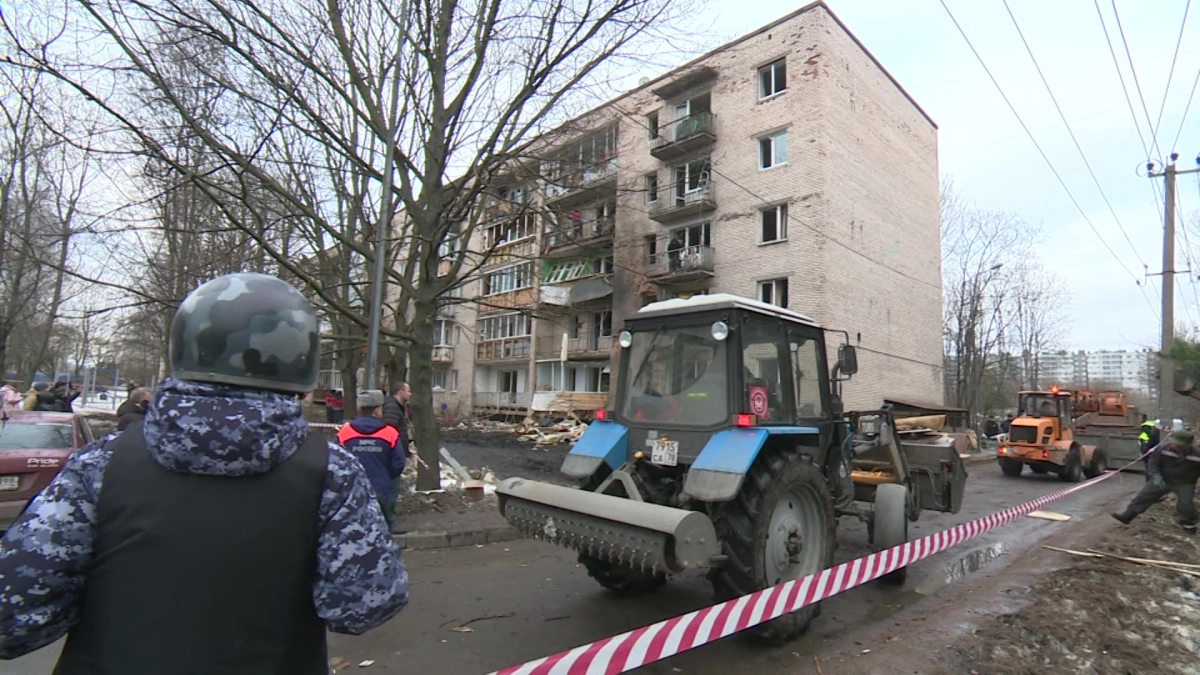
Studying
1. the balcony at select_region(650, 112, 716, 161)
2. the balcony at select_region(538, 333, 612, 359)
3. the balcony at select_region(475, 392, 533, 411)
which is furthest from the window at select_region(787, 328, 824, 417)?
the balcony at select_region(475, 392, 533, 411)

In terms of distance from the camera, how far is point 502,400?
110ft

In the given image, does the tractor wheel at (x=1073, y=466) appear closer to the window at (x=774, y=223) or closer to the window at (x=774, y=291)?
the window at (x=774, y=291)

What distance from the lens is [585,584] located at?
6.05 metres

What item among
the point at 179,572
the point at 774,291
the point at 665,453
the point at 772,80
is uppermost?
the point at 772,80

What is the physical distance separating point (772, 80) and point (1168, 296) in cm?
1283

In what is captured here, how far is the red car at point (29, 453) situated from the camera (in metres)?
6.61

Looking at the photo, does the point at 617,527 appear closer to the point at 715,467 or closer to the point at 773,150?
the point at 715,467

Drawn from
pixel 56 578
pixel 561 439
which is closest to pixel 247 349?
pixel 56 578

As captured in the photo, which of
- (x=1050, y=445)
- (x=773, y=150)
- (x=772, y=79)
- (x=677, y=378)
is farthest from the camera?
(x=772, y=79)

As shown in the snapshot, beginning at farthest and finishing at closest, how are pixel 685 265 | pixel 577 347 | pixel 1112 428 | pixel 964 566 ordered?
pixel 577 347, pixel 685 265, pixel 1112 428, pixel 964 566

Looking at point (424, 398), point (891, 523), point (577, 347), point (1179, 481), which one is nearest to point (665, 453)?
point (891, 523)

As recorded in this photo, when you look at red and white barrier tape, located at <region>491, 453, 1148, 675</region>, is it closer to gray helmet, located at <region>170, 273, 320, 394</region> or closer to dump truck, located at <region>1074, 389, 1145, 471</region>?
gray helmet, located at <region>170, 273, 320, 394</region>

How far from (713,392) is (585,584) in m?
2.33

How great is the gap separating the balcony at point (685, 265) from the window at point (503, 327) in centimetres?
1028
